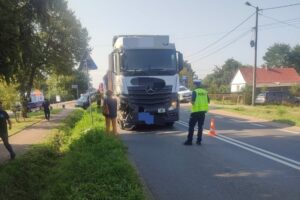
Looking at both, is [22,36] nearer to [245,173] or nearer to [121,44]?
Answer: [121,44]

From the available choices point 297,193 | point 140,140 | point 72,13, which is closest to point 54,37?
point 72,13

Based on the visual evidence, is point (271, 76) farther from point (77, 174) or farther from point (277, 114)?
point (77, 174)

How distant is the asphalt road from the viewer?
8086 mm

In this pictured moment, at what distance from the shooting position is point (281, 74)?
314ft

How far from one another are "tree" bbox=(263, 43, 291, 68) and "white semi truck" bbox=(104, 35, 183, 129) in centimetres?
11293

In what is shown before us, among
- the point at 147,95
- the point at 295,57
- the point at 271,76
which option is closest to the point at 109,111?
the point at 147,95

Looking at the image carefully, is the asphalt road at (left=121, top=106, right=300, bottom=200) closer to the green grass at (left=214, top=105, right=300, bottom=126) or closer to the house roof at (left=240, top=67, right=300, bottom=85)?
the green grass at (left=214, top=105, right=300, bottom=126)

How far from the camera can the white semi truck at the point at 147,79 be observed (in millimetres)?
18766

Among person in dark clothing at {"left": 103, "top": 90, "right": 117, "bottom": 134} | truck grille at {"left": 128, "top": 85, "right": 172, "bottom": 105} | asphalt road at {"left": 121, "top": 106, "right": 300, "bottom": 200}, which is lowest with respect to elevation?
asphalt road at {"left": 121, "top": 106, "right": 300, "bottom": 200}

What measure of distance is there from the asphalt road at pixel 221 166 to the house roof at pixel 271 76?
3014 inches

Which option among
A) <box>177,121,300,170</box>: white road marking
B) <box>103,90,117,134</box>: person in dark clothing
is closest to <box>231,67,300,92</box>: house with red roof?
<box>103,90,117,134</box>: person in dark clothing

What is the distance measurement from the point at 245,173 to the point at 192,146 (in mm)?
4555

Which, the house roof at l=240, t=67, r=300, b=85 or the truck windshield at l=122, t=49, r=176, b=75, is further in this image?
the house roof at l=240, t=67, r=300, b=85

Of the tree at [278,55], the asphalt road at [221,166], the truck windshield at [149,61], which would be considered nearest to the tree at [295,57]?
the tree at [278,55]
